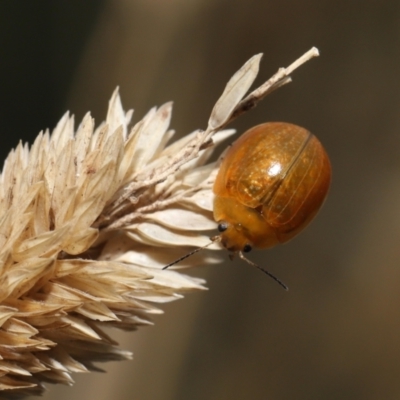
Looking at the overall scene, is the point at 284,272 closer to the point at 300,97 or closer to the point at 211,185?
the point at 300,97

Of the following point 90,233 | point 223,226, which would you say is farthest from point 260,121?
point 90,233

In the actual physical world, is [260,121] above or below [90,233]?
above

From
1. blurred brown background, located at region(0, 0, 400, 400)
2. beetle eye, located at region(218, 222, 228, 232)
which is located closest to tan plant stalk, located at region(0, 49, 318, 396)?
beetle eye, located at region(218, 222, 228, 232)

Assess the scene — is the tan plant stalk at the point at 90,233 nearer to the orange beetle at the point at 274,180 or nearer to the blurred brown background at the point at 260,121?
the orange beetle at the point at 274,180

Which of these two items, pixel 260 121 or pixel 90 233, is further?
pixel 260 121

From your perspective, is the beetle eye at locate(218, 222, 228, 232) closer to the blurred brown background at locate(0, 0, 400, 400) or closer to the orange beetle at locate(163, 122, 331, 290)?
the orange beetle at locate(163, 122, 331, 290)

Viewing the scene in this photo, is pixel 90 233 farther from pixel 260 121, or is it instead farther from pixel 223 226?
pixel 260 121
